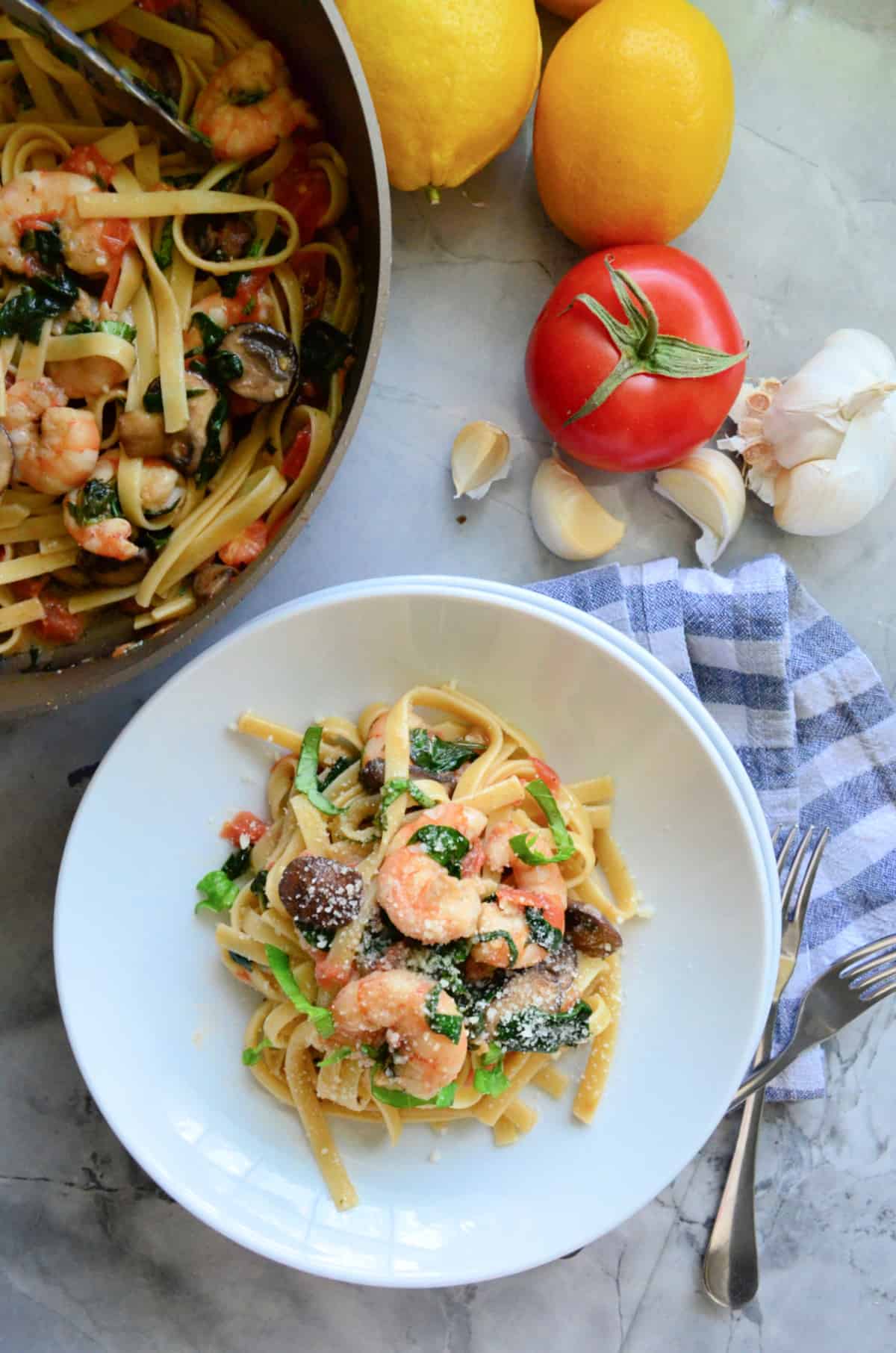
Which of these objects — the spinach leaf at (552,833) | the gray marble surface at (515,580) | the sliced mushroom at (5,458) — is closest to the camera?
the sliced mushroom at (5,458)

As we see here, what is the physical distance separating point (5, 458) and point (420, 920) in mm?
1160

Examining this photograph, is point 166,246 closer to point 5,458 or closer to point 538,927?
point 5,458

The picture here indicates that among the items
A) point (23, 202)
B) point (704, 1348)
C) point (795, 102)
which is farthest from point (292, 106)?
point (704, 1348)

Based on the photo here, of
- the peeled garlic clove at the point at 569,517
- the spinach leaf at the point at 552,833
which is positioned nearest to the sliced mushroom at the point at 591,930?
the spinach leaf at the point at 552,833

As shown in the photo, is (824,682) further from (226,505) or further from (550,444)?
(226,505)

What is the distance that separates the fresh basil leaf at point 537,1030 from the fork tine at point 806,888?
0.65 meters

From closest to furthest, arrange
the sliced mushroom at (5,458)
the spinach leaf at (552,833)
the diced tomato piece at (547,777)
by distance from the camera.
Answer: the sliced mushroom at (5,458) < the spinach leaf at (552,833) < the diced tomato piece at (547,777)

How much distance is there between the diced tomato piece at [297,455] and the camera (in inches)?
80.8

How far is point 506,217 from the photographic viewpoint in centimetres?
247

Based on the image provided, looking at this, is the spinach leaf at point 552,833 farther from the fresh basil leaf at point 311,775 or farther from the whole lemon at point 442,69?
the whole lemon at point 442,69

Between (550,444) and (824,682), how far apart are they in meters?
0.89

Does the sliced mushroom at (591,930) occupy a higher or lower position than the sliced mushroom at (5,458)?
lower

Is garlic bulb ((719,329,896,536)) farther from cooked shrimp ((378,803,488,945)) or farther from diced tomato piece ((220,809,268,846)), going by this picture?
diced tomato piece ((220,809,268,846))

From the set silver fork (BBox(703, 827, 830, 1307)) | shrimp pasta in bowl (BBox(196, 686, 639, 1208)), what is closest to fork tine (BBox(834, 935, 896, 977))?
silver fork (BBox(703, 827, 830, 1307))
